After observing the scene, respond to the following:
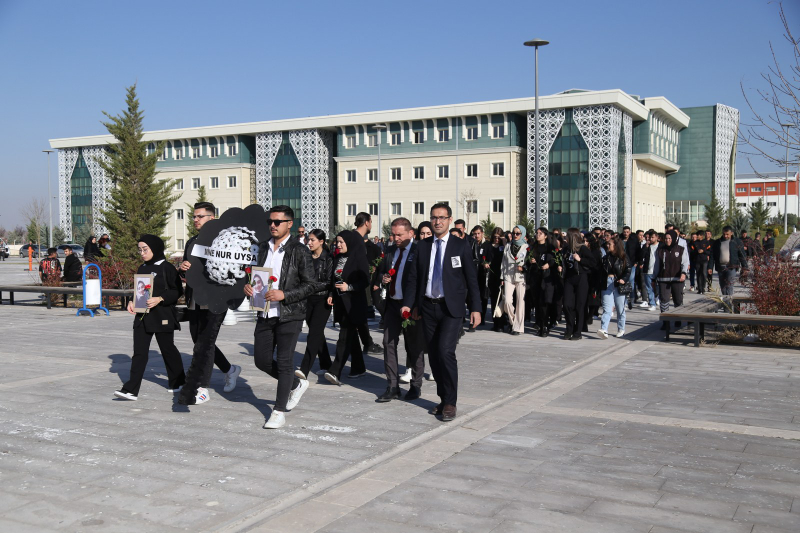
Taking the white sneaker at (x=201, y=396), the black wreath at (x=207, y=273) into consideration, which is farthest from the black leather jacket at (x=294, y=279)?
the white sneaker at (x=201, y=396)

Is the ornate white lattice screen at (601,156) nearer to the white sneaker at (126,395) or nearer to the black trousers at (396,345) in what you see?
the black trousers at (396,345)

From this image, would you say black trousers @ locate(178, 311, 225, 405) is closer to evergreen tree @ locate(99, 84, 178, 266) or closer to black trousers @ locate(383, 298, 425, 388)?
black trousers @ locate(383, 298, 425, 388)

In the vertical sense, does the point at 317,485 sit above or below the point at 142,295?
below

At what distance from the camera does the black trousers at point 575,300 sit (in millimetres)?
13172

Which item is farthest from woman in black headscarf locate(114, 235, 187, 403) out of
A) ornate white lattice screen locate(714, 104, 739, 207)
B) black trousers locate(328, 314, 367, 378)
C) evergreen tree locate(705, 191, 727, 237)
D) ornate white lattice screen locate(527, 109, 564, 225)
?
ornate white lattice screen locate(714, 104, 739, 207)

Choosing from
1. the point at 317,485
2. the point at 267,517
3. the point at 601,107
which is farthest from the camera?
the point at 601,107

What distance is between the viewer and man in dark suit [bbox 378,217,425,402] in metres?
8.18

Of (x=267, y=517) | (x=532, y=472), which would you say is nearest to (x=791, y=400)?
(x=532, y=472)

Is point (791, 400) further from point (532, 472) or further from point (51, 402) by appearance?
point (51, 402)

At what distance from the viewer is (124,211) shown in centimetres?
2500

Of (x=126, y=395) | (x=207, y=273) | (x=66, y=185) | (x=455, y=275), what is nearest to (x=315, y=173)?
(x=66, y=185)

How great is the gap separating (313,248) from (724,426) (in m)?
4.93

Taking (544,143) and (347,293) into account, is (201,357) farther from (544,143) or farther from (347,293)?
(544,143)

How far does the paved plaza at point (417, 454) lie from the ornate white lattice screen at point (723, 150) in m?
78.5
